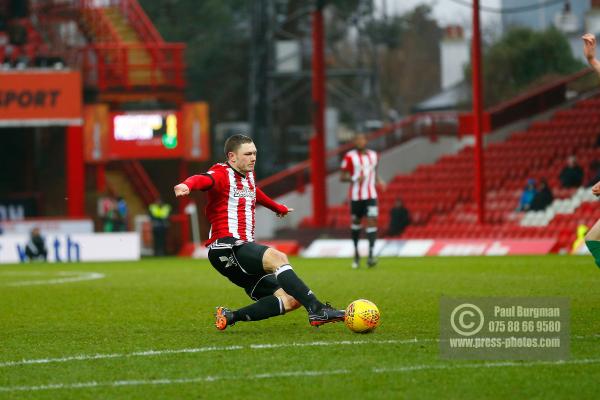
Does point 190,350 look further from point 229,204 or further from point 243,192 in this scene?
point 243,192

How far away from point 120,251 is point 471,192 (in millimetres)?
9765

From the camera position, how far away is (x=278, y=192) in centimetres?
3697

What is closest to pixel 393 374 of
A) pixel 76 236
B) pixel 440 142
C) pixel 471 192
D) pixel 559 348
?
pixel 559 348

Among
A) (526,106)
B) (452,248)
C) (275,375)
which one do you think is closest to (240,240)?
(275,375)

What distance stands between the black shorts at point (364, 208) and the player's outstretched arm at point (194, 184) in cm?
1082

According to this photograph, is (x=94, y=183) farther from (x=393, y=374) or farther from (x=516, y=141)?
(x=393, y=374)

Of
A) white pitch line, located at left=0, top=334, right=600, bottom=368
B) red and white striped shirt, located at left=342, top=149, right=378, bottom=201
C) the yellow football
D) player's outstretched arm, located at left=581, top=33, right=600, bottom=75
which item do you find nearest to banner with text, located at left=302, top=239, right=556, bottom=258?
red and white striped shirt, located at left=342, top=149, right=378, bottom=201

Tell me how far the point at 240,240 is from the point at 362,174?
10.5 metres

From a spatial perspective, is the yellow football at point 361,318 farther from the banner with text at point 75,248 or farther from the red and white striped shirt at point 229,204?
the banner with text at point 75,248

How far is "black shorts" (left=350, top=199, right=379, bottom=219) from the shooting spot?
20766 millimetres

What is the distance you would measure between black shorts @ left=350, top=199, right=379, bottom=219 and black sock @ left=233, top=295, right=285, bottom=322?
10.5 metres

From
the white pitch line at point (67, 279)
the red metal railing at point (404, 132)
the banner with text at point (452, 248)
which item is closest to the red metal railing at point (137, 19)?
the red metal railing at point (404, 132)

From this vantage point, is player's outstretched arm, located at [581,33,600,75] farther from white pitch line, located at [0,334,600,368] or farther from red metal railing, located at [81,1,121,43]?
red metal railing, located at [81,1,121,43]

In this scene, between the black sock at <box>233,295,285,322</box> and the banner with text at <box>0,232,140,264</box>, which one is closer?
the black sock at <box>233,295,285,322</box>
